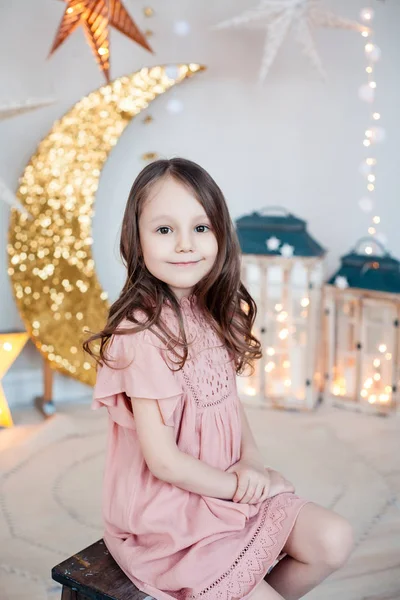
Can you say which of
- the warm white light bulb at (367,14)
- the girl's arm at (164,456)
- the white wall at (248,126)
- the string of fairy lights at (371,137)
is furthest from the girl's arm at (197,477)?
the warm white light bulb at (367,14)

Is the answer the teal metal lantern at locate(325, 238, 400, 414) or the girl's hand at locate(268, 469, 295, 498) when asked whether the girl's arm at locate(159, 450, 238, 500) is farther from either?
the teal metal lantern at locate(325, 238, 400, 414)

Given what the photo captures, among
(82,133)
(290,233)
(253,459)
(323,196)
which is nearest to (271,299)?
(290,233)

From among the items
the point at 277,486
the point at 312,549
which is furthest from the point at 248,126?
the point at 312,549

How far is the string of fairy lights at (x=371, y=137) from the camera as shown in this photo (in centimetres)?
281

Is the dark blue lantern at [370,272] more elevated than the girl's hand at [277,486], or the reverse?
the dark blue lantern at [370,272]

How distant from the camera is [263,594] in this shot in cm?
106

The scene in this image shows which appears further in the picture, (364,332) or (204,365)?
(364,332)

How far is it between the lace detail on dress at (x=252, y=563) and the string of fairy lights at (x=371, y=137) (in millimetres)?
1904

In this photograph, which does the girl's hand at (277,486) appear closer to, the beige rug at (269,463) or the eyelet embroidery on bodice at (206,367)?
the eyelet embroidery on bodice at (206,367)

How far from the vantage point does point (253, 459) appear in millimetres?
1218

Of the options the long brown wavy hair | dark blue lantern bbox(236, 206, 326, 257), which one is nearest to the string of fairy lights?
dark blue lantern bbox(236, 206, 326, 257)

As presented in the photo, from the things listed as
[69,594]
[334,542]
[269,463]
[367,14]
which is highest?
[367,14]

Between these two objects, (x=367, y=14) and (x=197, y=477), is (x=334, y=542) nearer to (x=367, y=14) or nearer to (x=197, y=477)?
(x=197, y=477)

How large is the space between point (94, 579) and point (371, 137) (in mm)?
2179
